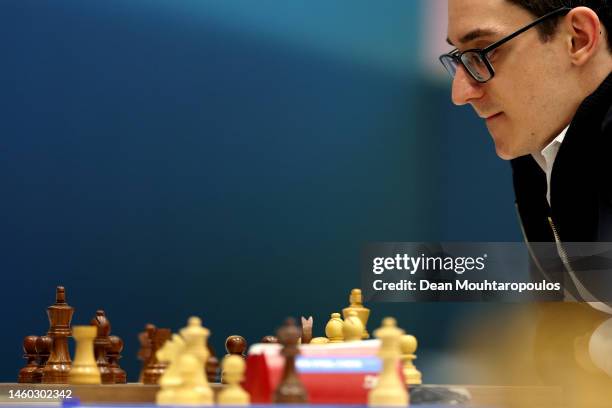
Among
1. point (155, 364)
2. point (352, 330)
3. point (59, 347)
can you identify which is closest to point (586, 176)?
point (352, 330)

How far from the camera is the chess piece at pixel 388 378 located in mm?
1034

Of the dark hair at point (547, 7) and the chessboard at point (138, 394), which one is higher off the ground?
the dark hair at point (547, 7)

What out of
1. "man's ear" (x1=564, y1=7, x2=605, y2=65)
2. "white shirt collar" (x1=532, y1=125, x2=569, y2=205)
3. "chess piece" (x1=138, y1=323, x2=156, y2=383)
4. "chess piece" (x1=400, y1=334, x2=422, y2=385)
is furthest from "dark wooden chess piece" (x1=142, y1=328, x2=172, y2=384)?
"man's ear" (x1=564, y1=7, x2=605, y2=65)

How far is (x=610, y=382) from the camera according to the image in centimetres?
190

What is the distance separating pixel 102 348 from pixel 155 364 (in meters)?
0.24

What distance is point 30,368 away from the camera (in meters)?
2.13

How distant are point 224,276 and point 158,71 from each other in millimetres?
711

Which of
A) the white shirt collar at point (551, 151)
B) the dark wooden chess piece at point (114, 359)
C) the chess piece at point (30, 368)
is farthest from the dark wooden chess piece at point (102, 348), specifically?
the white shirt collar at point (551, 151)

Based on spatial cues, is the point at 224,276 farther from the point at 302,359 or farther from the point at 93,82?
the point at 302,359

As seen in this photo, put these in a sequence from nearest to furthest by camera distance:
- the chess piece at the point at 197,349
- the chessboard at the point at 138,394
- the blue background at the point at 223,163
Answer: the chess piece at the point at 197,349
the chessboard at the point at 138,394
the blue background at the point at 223,163

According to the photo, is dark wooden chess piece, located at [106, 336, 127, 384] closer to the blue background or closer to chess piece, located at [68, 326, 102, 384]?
chess piece, located at [68, 326, 102, 384]

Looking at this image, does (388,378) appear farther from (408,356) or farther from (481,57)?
(481,57)

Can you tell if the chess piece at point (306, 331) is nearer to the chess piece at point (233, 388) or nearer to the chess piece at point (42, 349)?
the chess piece at point (42, 349)

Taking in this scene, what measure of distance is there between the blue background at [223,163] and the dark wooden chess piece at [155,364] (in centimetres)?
134
